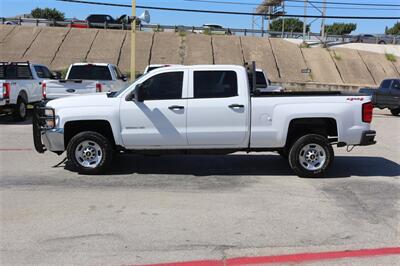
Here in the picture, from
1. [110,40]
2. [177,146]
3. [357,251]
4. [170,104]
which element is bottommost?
[357,251]

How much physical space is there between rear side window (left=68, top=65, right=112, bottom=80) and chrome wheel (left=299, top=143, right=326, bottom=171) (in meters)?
9.12

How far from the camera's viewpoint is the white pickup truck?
15.4 meters

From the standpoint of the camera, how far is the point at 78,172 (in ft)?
28.6

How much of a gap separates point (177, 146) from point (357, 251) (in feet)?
13.1

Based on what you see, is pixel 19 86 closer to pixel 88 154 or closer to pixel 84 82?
pixel 84 82

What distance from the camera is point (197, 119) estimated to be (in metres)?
8.44

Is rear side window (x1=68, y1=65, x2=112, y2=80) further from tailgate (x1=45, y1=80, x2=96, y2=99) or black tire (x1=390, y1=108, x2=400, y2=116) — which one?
black tire (x1=390, y1=108, x2=400, y2=116)

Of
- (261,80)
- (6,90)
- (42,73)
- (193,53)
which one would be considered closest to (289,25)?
(193,53)

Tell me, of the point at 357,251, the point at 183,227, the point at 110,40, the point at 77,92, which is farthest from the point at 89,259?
the point at 110,40

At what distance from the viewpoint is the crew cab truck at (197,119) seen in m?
8.44

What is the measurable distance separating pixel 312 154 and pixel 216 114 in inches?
71.2

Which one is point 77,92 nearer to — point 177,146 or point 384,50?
point 177,146

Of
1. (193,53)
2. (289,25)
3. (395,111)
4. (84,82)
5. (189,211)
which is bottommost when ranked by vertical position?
(189,211)

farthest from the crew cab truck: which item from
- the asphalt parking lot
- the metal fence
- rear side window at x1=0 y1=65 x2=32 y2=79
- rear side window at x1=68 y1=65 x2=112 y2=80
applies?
the metal fence
